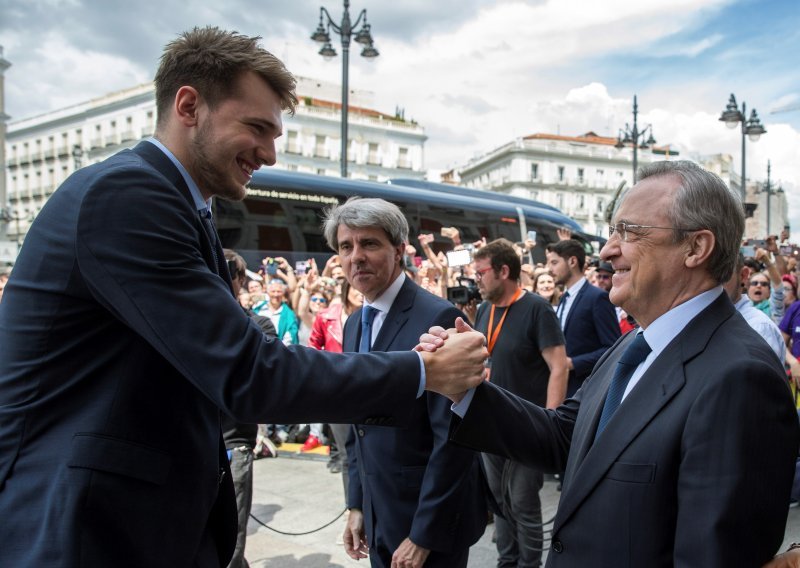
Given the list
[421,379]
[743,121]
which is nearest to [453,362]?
[421,379]

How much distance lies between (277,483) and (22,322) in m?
5.72

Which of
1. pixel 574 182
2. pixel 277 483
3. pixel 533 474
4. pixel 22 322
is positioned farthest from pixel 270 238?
pixel 574 182

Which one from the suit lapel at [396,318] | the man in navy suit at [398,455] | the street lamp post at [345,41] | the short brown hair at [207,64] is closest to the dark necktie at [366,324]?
the man in navy suit at [398,455]

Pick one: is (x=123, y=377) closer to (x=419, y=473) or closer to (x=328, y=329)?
(x=419, y=473)

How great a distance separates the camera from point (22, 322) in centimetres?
169

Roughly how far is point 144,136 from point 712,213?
6113 cm

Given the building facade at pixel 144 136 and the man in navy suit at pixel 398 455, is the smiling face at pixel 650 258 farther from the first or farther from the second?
the building facade at pixel 144 136

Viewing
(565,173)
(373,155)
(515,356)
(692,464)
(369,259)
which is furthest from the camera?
(565,173)

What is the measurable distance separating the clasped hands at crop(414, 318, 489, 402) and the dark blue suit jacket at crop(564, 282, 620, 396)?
397 cm

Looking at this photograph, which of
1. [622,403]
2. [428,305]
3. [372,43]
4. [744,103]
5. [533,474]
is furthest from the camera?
[744,103]

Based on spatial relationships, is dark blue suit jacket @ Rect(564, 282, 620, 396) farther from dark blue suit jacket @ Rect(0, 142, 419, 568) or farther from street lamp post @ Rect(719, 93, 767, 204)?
street lamp post @ Rect(719, 93, 767, 204)

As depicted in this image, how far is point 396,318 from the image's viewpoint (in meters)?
3.11

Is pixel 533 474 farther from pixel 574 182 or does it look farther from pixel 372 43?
pixel 574 182

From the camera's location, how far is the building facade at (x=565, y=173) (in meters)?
78.3
